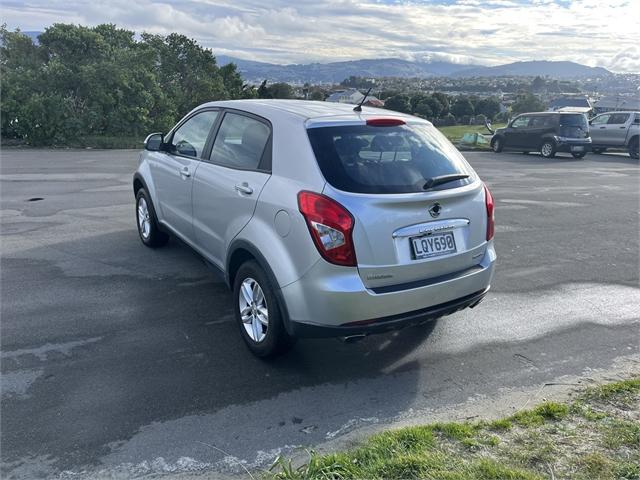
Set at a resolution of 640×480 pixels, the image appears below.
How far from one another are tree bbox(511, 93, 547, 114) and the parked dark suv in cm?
758

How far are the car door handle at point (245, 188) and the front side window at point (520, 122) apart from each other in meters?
20.4

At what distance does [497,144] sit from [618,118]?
5029mm

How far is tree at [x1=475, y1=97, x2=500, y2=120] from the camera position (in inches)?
1325

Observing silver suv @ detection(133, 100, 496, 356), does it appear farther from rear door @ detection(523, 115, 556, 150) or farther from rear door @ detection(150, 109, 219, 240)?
rear door @ detection(523, 115, 556, 150)

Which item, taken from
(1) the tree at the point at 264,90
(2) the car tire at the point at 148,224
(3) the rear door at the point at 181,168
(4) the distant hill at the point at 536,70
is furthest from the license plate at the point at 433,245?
(4) the distant hill at the point at 536,70

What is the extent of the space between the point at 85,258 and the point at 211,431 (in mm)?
3814

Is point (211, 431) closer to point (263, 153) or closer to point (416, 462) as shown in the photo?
point (416, 462)

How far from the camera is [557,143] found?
68.1 feet

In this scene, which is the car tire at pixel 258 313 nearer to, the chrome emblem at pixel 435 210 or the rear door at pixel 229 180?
the rear door at pixel 229 180

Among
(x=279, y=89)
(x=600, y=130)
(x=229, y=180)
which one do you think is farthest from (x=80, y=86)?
(x=600, y=130)

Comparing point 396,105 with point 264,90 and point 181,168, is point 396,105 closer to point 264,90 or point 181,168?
point 181,168

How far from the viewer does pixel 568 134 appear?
2078cm

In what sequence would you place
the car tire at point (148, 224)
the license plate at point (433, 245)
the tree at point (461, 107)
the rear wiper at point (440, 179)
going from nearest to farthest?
1. the license plate at point (433, 245)
2. the rear wiper at point (440, 179)
3. the car tire at point (148, 224)
4. the tree at point (461, 107)

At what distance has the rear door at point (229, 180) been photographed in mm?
4180
